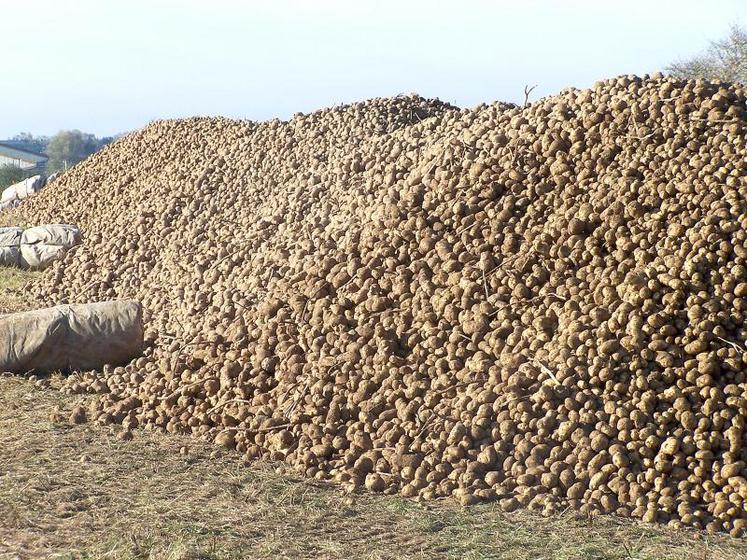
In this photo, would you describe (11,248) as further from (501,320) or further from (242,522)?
(242,522)

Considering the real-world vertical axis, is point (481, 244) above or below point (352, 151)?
below

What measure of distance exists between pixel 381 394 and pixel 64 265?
18.6 feet

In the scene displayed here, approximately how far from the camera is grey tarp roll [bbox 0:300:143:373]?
6199mm

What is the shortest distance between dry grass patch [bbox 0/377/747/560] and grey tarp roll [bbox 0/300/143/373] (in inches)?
61.2

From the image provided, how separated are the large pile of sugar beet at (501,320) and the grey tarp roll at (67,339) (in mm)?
155

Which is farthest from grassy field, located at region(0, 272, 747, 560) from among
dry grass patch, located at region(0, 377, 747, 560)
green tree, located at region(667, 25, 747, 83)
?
green tree, located at region(667, 25, 747, 83)

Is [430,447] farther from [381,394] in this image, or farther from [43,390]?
[43,390]

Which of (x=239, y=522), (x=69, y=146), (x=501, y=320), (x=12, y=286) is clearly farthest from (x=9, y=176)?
(x=69, y=146)

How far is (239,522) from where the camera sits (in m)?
3.79

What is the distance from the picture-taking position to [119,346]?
6289 millimetres

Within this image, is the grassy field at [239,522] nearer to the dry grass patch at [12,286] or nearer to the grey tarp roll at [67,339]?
the grey tarp roll at [67,339]

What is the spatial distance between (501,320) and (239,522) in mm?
1779

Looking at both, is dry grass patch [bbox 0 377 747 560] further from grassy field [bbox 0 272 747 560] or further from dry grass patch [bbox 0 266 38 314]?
dry grass patch [bbox 0 266 38 314]

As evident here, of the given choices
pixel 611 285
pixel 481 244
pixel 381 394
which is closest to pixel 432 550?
pixel 381 394
